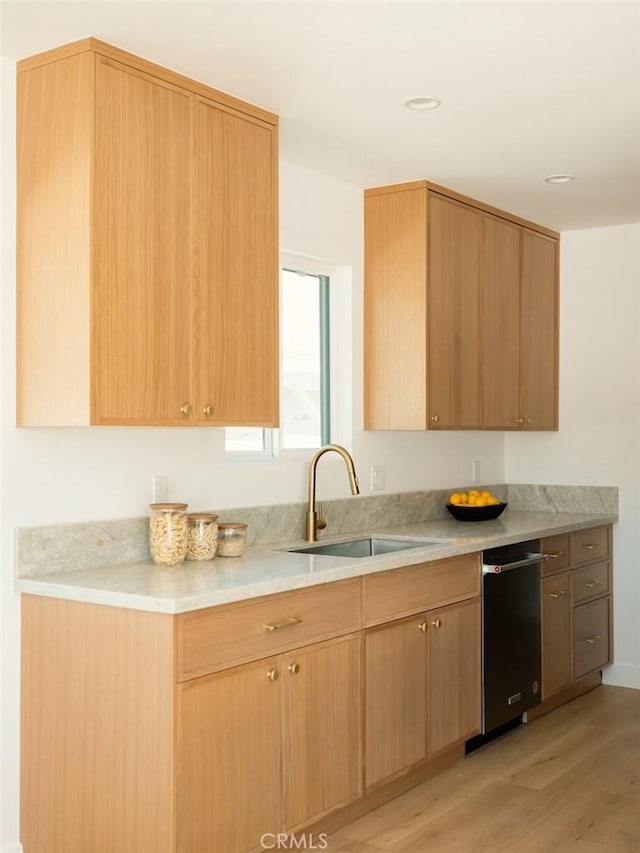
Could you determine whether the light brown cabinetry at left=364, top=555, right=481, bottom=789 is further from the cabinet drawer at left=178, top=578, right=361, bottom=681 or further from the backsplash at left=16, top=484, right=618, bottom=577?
the backsplash at left=16, top=484, right=618, bottom=577

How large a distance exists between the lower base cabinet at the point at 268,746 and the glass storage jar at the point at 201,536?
1.65 ft

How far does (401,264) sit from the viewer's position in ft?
14.1

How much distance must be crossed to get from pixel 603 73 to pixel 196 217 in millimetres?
1339

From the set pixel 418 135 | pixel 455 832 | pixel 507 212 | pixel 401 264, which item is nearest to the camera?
pixel 455 832

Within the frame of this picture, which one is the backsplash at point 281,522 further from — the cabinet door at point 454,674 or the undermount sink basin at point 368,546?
the cabinet door at point 454,674

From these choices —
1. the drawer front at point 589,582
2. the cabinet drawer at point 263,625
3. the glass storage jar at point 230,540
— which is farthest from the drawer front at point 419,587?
the drawer front at point 589,582

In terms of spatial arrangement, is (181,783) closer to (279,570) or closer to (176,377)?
(279,570)

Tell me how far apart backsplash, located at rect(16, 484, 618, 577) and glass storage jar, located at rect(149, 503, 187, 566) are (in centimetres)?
10

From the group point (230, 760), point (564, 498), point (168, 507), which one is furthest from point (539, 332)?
point (230, 760)

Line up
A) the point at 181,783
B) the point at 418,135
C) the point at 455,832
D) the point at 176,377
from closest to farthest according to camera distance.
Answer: the point at 181,783 < the point at 176,377 < the point at 455,832 < the point at 418,135

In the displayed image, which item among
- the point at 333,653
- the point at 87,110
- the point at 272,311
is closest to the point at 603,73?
the point at 272,311

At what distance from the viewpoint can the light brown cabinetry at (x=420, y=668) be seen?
3.30m

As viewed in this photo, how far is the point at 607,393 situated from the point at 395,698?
254cm

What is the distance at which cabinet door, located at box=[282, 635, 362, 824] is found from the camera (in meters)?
2.89
